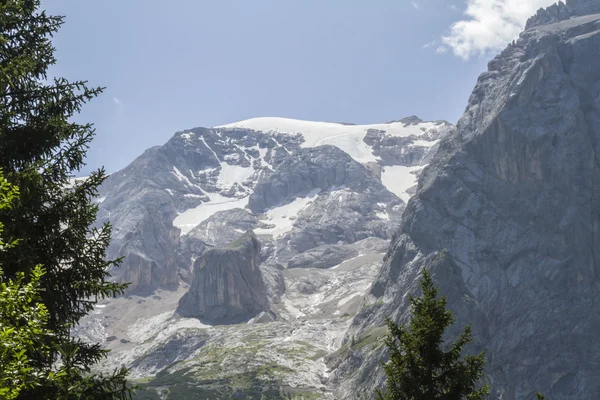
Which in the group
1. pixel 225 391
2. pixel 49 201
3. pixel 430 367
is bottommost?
pixel 225 391

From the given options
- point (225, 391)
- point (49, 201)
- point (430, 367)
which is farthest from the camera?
point (225, 391)

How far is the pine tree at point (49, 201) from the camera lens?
1213cm

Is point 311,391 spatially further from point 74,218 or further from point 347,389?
point 74,218

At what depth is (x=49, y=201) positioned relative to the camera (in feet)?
45.3

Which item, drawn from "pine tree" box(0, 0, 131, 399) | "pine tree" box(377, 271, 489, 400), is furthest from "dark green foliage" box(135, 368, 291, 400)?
"pine tree" box(0, 0, 131, 399)

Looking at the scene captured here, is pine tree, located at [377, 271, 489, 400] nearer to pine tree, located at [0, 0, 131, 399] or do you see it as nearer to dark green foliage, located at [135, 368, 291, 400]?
pine tree, located at [0, 0, 131, 399]

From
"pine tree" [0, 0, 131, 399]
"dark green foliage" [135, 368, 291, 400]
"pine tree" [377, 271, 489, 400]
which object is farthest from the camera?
"dark green foliage" [135, 368, 291, 400]

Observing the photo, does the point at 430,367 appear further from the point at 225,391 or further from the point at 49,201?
the point at 225,391

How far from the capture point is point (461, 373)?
18.3m

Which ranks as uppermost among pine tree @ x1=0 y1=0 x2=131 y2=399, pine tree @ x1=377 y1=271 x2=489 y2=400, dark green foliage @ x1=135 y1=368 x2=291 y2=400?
pine tree @ x1=0 y1=0 x2=131 y2=399

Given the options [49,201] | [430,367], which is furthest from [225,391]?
[49,201]

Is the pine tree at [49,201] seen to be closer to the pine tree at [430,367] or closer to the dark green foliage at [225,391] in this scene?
the pine tree at [430,367]

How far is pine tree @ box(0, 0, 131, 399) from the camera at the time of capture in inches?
478

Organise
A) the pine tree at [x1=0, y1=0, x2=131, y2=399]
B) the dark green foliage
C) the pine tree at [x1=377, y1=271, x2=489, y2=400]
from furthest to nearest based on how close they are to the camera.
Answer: the dark green foliage
the pine tree at [x1=377, y1=271, x2=489, y2=400]
the pine tree at [x1=0, y1=0, x2=131, y2=399]
